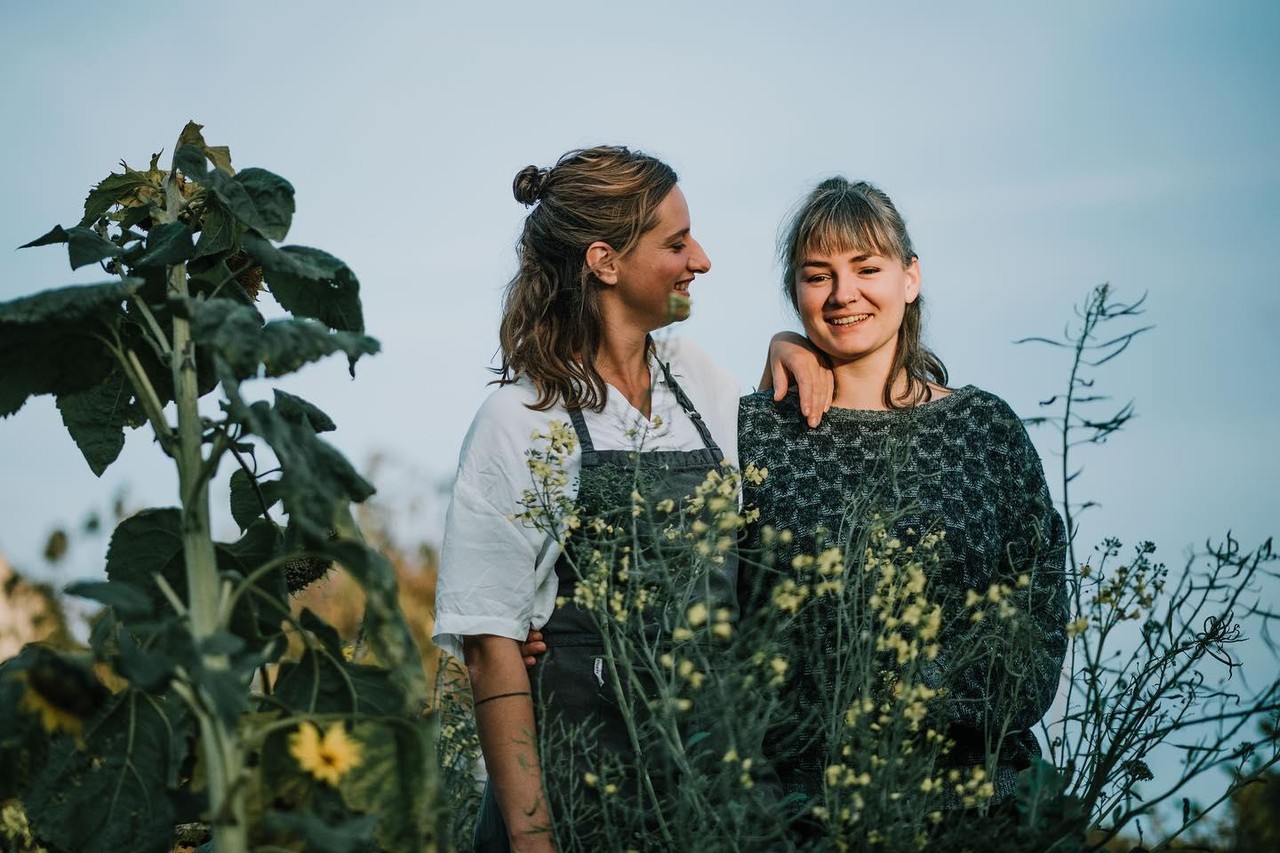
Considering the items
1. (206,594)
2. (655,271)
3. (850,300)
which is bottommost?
(206,594)

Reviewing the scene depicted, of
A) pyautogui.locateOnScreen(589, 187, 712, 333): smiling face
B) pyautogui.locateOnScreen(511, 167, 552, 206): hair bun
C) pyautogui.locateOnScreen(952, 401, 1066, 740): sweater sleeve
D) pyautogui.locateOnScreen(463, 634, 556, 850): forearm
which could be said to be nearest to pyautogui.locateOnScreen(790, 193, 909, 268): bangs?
pyautogui.locateOnScreen(589, 187, 712, 333): smiling face

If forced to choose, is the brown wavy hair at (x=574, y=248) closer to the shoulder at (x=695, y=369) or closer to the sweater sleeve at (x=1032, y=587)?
the shoulder at (x=695, y=369)

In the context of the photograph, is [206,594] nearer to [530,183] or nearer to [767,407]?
[767,407]

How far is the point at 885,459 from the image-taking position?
233 cm

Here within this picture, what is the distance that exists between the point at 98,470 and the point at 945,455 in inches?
64.4

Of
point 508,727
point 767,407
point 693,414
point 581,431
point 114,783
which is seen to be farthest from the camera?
point 767,407

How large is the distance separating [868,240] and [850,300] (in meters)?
0.15

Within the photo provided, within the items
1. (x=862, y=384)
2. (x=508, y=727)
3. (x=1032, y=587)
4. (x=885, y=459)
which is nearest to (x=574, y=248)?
(x=862, y=384)

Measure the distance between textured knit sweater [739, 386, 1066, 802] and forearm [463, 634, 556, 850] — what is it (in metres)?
0.45

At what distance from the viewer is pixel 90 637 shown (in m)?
1.70

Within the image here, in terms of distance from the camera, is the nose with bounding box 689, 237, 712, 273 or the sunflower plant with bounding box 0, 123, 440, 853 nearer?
the sunflower plant with bounding box 0, 123, 440, 853

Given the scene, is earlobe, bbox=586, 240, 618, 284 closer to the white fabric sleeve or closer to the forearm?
A: the white fabric sleeve

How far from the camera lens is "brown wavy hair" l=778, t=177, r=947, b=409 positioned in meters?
2.71

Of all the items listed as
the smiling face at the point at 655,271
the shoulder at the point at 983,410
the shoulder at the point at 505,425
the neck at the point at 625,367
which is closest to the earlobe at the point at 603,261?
the smiling face at the point at 655,271
